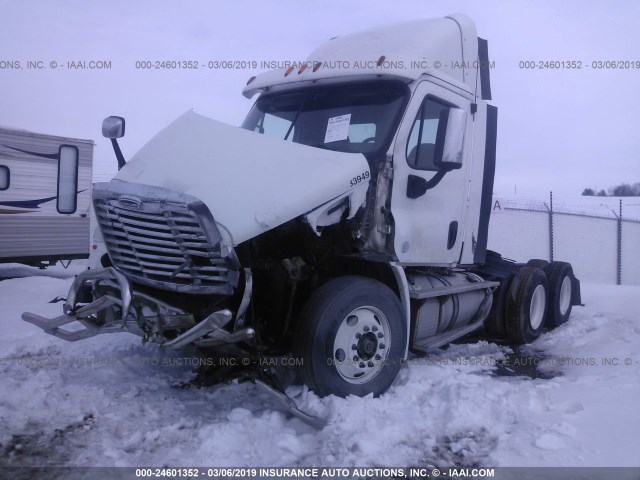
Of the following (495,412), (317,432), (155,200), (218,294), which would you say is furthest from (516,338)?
(155,200)

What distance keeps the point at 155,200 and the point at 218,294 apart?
0.78 meters

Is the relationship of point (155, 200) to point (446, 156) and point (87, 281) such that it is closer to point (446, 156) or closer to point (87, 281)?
point (87, 281)

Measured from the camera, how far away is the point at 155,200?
12.5 feet

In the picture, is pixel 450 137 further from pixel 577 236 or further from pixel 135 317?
pixel 577 236

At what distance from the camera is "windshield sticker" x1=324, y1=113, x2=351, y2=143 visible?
529 cm

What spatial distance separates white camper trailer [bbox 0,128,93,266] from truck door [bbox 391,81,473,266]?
9964 millimetres

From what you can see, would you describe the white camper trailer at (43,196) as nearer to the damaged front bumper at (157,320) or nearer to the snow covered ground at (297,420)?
the snow covered ground at (297,420)

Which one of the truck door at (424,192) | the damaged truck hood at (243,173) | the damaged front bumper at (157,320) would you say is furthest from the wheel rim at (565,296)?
the damaged front bumper at (157,320)

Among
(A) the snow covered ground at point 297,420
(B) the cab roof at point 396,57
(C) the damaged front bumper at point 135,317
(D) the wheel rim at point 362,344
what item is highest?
(B) the cab roof at point 396,57

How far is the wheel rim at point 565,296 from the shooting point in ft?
28.2

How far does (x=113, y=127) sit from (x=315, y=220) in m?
2.14

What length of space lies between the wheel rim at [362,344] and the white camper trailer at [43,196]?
10155 millimetres

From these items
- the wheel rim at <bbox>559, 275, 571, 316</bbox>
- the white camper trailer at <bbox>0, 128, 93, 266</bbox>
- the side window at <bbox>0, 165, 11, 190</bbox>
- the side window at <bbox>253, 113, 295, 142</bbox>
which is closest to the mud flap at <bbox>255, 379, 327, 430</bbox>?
the side window at <bbox>253, 113, 295, 142</bbox>

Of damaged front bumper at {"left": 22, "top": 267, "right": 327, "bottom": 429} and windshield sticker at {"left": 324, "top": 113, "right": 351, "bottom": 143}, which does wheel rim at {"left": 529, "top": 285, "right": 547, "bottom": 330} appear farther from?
damaged front bumper at {"left": 22, "top": 267, "right": 327, "bottom": 429}
